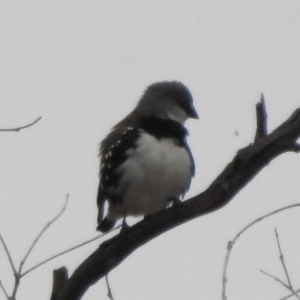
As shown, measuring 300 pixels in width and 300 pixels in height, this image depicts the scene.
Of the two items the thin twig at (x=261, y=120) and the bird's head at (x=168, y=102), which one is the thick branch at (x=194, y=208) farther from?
the bird's head at (x=168, y=102)

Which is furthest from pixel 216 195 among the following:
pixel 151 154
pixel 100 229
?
pixel 100 229

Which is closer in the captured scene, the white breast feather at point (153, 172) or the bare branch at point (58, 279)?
the bare branch at point (58, 279)

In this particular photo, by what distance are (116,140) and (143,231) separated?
160 centimetres

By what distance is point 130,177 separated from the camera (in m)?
4.37

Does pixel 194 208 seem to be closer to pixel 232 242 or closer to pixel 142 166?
pixel 232 242

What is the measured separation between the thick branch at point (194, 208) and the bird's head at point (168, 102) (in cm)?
189

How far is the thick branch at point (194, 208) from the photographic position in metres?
2.67

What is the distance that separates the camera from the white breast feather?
429 cm

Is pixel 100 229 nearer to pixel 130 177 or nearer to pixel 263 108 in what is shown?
pixel 130 177

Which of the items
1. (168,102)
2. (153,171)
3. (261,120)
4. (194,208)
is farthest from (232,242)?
(168,102)

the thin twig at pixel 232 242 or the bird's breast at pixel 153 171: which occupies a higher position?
the bird's breast at pixel 153 171

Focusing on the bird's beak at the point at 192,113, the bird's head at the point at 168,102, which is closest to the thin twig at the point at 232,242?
the bird's head at the point at 168,102

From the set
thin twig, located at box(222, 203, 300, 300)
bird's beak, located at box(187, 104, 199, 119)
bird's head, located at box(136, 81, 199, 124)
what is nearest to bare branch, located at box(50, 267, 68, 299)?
thin twig, located at box(222, 203, 300, 300)

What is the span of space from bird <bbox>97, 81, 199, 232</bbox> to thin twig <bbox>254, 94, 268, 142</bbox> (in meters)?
1.53
